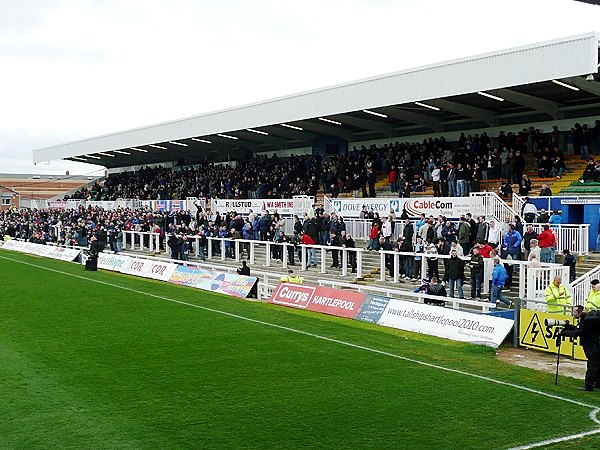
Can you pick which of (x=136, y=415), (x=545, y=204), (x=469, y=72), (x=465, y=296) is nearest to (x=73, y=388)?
(x=136, y=415)

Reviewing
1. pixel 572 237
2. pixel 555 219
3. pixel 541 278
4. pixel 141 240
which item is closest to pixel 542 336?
pixel 541 278

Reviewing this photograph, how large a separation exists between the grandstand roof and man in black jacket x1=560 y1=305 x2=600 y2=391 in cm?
1454

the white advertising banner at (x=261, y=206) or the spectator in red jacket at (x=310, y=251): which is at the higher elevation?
the white advertising banner at (x=261, y=206)

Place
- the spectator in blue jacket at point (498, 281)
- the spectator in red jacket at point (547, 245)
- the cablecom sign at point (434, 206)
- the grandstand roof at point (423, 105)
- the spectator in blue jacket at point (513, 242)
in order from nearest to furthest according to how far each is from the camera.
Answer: the spectator in blue jacket at point (498, 281)
the spectator in red jacket at point (547, 245)
the spectator in blue jacket at point (513, 242)
the cablecom sign at point (434, 206)
the grandstand roof at point (423, 105)

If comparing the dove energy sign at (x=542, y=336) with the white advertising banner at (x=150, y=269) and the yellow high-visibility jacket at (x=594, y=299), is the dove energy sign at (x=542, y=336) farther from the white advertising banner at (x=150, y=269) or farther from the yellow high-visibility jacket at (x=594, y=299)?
the white advertising banner at (x=150, y=269)

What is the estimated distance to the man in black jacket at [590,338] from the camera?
442 inches

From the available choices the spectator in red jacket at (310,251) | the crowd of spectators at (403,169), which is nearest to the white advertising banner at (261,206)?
the crowd of spectators at (403,169)

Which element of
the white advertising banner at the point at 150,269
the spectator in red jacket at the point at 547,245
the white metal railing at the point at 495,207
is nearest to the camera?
the spectator in red jacket at the point at 547,245

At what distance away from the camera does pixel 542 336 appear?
15273 millimetres

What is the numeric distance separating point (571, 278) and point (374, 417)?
11.6 meters

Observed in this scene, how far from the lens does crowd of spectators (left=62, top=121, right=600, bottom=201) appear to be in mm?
27844

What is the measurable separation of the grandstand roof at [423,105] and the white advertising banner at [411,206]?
4.86 m

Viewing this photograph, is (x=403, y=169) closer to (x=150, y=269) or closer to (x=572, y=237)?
(x=150, y=269)

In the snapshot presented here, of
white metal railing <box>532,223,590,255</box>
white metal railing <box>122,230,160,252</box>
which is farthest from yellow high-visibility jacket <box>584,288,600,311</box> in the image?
white metal railing <box>122,230,160,252</box>
